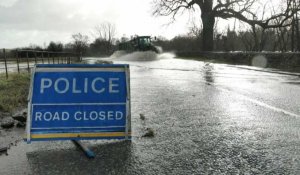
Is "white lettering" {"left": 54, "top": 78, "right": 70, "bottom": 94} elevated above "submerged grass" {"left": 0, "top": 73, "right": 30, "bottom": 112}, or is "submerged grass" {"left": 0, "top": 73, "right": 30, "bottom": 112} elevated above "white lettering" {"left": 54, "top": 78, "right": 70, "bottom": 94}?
"white lettering" {"left": 54, "top": 78, "right": 70, "bottom": 94}

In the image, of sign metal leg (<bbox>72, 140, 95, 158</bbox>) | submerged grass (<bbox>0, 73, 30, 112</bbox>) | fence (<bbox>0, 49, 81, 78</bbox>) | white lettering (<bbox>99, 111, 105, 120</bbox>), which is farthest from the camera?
fence (<bbox>0, 49, 81, 78</bbox>)

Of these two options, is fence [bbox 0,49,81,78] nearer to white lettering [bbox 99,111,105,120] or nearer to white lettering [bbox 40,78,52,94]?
white lettering [bbox 40,78,52,94]

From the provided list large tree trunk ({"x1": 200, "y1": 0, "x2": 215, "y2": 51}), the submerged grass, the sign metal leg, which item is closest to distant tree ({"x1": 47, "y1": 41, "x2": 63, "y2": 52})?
large tree trunk ({"x1": 200, "y1": 0, "x2": 215, "y2": 51})

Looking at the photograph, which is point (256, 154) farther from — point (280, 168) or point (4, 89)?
point (4, 89)

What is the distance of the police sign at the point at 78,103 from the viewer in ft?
16.1

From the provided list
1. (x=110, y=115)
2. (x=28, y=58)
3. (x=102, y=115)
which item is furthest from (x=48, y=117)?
(x=28, y=58)

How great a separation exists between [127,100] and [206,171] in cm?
171

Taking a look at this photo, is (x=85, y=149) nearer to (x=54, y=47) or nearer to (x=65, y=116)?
(x=65, y=116)

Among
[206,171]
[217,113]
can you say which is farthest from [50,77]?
[217,113]

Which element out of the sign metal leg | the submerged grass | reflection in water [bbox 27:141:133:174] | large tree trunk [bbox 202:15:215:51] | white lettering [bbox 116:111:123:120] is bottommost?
the submerged grass

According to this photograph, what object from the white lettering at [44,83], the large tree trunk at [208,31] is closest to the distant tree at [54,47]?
the large tree trunk at [208,31]

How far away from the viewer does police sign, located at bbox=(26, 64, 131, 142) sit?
4.89 metres

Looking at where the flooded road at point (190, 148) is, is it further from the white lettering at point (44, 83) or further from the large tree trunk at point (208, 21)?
the large tree trunk at point (208, 21)

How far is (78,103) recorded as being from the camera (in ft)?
16.5
